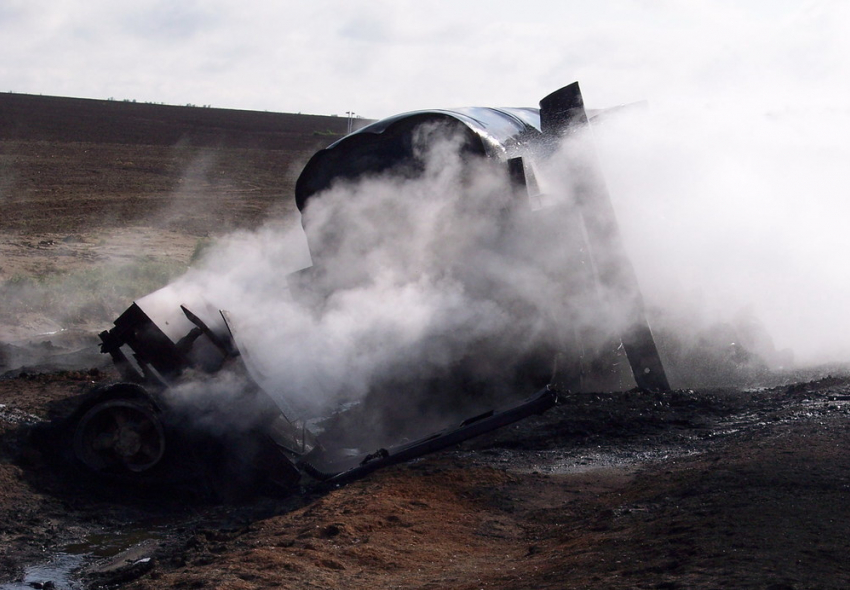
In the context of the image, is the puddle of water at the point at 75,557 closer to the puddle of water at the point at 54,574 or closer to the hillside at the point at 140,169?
the puddle of water at the point at 54,574

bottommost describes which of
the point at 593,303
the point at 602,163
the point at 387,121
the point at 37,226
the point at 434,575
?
the point at 434,575

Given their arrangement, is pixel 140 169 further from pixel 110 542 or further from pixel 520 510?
pixel 520 510

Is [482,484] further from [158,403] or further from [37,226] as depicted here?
[37,226]

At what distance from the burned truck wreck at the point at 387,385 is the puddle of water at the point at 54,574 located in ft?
3.40

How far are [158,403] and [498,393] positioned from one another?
2940 mm

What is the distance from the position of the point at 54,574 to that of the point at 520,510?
9.41ft

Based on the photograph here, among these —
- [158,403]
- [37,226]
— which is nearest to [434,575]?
[158,403]

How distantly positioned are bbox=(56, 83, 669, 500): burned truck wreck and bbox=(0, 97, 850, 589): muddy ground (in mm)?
252

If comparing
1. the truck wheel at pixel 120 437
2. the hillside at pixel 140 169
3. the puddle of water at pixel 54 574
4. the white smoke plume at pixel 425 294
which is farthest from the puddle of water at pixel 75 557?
the hillside at pixel 140 169

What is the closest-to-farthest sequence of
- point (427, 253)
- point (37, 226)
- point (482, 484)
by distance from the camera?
1. point (482, 484)
2. point (427, 253)
3. point (37, 226)

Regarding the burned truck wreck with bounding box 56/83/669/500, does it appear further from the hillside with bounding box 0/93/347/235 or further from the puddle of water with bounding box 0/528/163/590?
the hillside with bounding box 0/93/347/235

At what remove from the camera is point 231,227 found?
21078mm

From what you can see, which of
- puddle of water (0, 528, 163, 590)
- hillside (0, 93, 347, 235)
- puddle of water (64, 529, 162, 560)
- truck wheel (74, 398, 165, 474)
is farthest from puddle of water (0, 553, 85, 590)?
hillside (0, 93, 347, 235)

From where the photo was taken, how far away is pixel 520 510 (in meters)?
6.22
